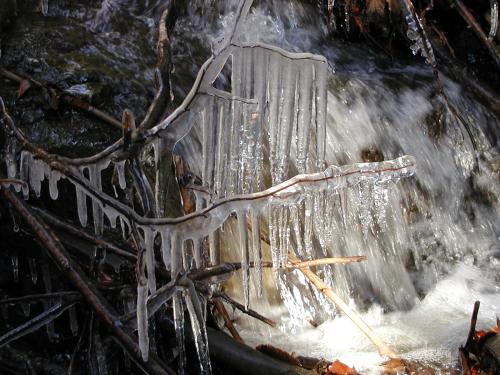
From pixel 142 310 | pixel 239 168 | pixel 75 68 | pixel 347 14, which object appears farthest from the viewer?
pixel 347 14

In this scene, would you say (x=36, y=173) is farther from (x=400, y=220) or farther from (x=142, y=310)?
(x=400, y=220)

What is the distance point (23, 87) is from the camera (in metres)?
2.77

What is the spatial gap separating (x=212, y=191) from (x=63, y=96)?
1.30 metres

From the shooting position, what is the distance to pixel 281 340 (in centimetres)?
275

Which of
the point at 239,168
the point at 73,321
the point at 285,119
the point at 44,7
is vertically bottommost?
the point at 73,321

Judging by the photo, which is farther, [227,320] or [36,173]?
[227,320]

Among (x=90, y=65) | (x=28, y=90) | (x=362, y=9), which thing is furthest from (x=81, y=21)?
(x=362, y=9)

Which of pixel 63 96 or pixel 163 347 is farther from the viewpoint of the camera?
pixel 63 96

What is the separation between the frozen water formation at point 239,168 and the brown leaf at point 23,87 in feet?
2.83

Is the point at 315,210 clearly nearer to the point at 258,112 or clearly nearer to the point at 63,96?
the point at 258,112

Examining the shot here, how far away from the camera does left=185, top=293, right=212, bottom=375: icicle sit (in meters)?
1.76

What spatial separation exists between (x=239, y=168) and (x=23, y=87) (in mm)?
1475

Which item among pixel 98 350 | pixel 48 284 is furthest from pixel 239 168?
pixel 48 284

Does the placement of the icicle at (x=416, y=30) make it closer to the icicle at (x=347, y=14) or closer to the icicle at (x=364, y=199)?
the icicle at (x=347, y=14)
